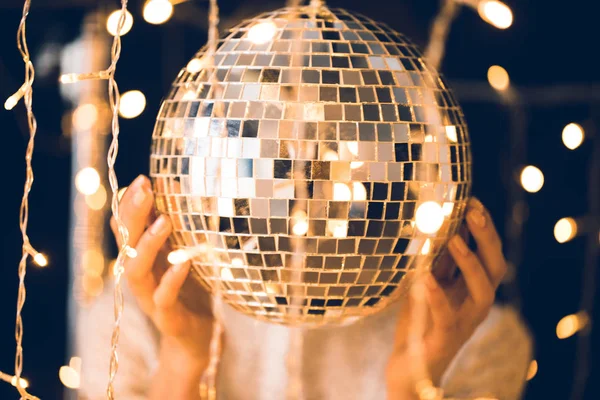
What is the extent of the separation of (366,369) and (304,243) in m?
0.76

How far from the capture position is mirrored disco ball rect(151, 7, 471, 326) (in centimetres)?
59

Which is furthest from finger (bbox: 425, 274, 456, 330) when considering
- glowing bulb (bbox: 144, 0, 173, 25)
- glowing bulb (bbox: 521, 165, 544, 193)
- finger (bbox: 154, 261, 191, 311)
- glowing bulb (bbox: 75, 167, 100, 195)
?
glowing bulb (bbox: 75, 167, 100, 195)

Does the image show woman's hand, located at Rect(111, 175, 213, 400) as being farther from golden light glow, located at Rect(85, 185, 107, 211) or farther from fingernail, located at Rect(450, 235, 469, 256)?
golden light glow, located at Rect(85, 185, 107, 211)

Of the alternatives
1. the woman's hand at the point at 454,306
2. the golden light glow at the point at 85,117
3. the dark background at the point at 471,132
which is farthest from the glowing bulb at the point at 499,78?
the golden light glow at the point at 85,117

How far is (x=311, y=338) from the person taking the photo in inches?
51.4

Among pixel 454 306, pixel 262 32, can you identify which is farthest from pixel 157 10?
pixel 454 306

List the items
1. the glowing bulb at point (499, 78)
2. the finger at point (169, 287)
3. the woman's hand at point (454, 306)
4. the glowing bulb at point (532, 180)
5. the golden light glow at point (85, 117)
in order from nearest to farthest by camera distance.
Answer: the finger at point (169, 287)
the woman's hand at point (454, 306)
the glowing bulb at point (532, 180)
the glowing bulb at point (499, 78)
the golden light glow at point (85, 117)

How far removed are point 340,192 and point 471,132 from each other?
2.74 ft

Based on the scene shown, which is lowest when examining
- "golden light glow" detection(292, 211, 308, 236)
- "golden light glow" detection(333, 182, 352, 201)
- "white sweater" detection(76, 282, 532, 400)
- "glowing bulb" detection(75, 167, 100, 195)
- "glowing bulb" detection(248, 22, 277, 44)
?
"white sweater" detection(76, 282, 532, 400)

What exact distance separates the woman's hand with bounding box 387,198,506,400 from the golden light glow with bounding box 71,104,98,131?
0.67 meters

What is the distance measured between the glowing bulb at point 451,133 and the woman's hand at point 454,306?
15 cm

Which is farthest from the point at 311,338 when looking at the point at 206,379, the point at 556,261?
the point at 556,261

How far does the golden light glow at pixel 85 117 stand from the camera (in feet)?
4.34

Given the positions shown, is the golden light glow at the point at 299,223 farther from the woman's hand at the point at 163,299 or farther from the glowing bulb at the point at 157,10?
the glowing bulb at the point at 157,10
